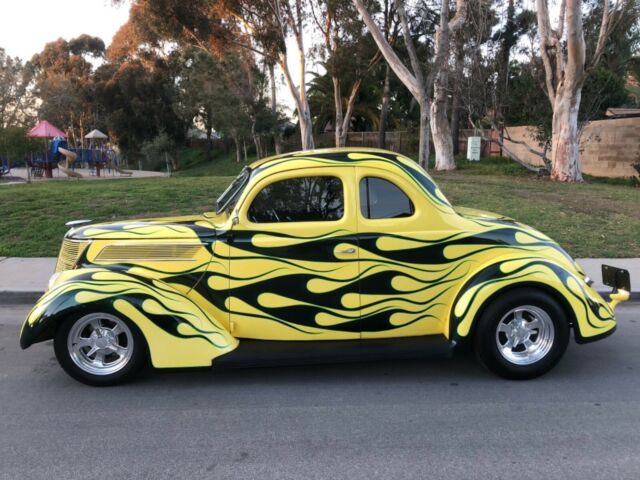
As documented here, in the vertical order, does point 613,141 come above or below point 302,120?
below

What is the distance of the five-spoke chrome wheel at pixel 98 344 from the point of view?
4.16m

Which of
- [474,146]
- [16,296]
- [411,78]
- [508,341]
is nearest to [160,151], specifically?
[474,146]

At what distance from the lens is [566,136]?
59.0 feet

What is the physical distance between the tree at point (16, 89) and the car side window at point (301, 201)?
1396 inches

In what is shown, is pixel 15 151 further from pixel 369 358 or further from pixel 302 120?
pixel 369 358

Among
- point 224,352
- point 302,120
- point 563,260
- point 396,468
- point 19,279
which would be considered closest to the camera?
point 396,468

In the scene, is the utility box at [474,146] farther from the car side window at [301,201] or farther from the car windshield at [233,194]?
the car side window at [301,201]

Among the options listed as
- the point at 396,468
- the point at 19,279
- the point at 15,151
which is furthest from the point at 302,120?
the point at 396,468

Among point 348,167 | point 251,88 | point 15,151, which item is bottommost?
point 348,167

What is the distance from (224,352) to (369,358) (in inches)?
45.1

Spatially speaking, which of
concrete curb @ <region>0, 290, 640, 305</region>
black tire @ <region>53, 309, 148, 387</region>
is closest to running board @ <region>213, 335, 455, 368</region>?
black tire @ <region>53, 309, 148, 387</region>

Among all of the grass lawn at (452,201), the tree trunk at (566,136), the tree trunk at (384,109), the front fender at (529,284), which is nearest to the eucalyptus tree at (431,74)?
the grass lawn at (452,201)

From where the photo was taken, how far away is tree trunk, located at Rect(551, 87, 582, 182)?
58.1 ft

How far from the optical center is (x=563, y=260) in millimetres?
4520
